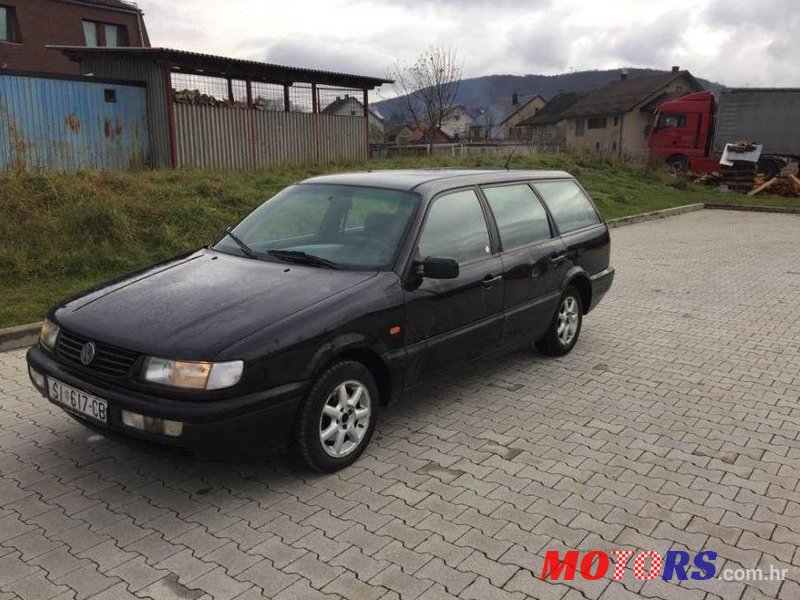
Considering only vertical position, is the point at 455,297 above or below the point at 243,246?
below

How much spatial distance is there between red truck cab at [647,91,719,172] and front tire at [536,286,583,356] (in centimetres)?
2497

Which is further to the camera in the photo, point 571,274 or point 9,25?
point 9,25

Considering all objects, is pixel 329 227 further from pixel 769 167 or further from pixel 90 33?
pixel 90 33

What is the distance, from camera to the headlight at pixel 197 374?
317 cm

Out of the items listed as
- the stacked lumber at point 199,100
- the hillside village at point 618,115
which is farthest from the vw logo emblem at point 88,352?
the hillside village at point 618,115

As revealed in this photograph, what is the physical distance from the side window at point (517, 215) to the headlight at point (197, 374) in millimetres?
2554

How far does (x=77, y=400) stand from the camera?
11.4 ft

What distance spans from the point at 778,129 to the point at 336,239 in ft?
92.7

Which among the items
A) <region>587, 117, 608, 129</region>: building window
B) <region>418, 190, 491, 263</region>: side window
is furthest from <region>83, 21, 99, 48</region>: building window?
<region>587, 117, 608, 129</region>: building window

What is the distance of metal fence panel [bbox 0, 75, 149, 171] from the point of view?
12.8m

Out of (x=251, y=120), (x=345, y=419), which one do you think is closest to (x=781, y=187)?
(x=251, y=120)

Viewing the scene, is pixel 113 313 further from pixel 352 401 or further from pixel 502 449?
pixel 502 449

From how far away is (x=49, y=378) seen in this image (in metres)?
3.68

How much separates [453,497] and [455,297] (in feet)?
4.61
